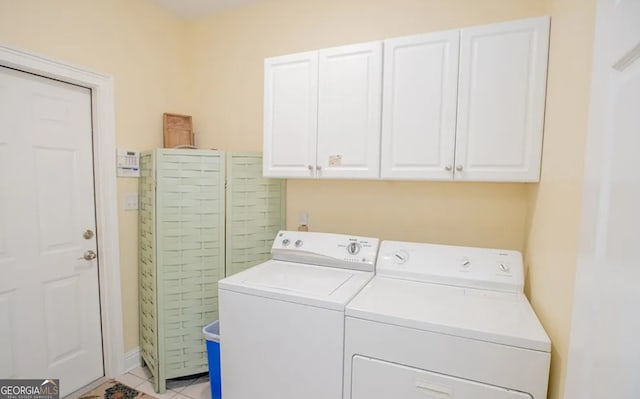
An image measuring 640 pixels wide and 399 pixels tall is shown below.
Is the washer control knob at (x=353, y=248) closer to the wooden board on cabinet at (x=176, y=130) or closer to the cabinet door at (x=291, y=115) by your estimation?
the cabinet door at (x=291, y=115)

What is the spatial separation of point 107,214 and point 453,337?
2322 mm

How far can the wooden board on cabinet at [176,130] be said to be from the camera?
256cm

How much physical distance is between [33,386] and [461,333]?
2.51m

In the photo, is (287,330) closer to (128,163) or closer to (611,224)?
(611,224)

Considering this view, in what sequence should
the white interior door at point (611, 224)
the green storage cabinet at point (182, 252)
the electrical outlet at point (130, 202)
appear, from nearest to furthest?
the white interior door at point (611, 224) < the green storage cabinet at point (182, 252) < the electrical outlet at point (130, 202)

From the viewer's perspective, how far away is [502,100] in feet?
4.91

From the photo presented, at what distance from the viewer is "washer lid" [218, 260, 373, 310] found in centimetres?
144

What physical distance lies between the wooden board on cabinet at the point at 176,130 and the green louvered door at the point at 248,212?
77cm

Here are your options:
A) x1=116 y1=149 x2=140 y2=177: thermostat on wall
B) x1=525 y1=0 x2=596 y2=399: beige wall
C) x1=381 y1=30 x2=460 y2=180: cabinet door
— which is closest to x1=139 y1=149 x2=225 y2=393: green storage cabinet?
x1=116 y1=149 x2=140 y2=177: thermostat on wall

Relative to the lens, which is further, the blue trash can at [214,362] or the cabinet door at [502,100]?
the blue trash can at [214,362]

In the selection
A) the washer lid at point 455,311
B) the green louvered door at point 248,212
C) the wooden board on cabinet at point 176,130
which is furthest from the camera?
the wooden board on cabinet at point 176,130

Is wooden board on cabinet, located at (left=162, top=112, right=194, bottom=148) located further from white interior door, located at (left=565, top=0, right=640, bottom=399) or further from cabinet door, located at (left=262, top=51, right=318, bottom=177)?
white interior door, located at (left=565, top=0, right=640, bottom=399)

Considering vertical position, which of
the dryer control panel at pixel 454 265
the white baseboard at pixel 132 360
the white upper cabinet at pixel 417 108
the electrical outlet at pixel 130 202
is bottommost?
the white baseboard at pixel 132 360

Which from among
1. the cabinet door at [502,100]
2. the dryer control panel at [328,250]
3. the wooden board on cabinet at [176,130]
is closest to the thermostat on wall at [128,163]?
the wooden board on cabinet at [176,130]
